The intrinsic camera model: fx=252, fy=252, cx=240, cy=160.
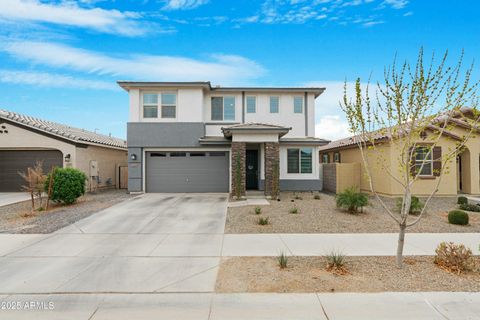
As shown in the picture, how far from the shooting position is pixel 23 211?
410 inches

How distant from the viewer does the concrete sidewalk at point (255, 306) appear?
3482 mm

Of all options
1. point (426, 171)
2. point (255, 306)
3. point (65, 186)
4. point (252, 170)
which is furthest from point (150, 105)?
point (426, 171)

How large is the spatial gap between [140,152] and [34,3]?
8.32m

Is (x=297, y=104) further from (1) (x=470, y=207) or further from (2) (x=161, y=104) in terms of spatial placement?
(1) (x=470, y=207)

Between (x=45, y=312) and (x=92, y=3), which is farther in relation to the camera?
(x=92, y=3)

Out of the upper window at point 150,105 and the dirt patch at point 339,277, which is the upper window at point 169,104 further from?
the dirt patch at point 339,277

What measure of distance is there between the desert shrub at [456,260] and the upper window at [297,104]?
12520mm

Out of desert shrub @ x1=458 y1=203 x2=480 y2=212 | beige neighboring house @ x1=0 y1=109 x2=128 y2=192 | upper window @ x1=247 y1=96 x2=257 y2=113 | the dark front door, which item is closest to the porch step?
the dark front door

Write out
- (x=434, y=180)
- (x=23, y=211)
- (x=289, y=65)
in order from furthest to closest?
(x=289, y=65)
(x=434, y=180)
(x=23, y=211)

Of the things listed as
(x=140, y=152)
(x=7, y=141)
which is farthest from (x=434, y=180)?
(x=7, y=141)

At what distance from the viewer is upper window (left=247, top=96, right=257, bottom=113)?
16.4 metres

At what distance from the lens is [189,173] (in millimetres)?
15633

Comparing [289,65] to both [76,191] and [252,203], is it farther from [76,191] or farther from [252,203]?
[76,191]

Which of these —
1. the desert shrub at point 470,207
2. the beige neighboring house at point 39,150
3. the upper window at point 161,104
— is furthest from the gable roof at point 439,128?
the beige neighboring house at point 39,150
